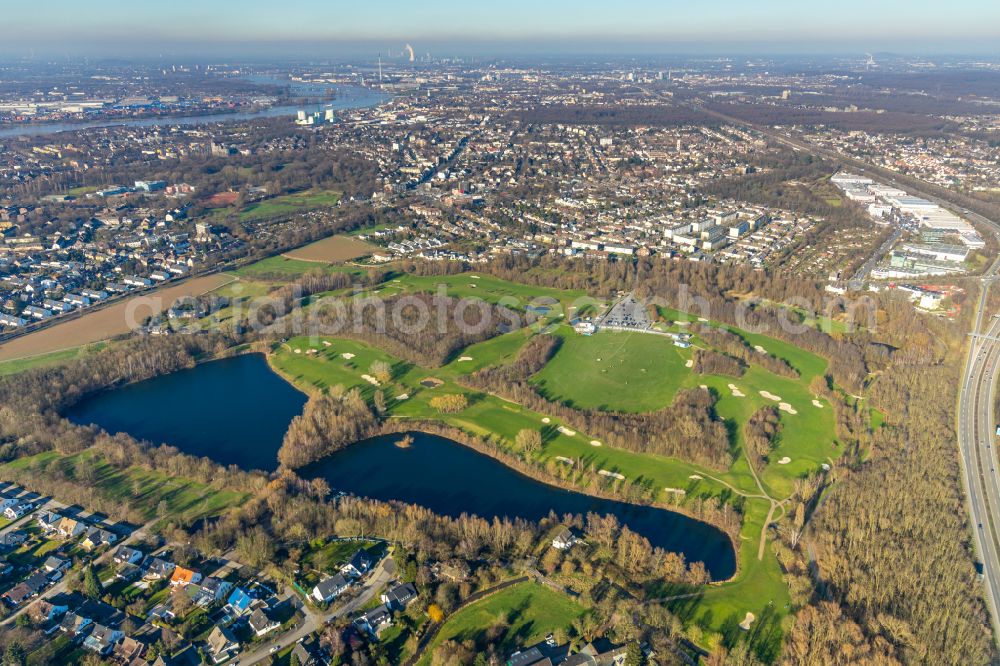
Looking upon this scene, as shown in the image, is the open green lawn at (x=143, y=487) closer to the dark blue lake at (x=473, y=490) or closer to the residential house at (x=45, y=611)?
the dark blue lake at (x=473, y=490)

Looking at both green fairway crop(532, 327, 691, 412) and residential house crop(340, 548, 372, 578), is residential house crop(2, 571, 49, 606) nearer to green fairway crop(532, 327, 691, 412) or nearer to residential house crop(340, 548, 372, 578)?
residential house crop(340, 548, 372, 578)

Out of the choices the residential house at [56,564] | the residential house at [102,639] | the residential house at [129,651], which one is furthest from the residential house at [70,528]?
the residential house at [129,651]

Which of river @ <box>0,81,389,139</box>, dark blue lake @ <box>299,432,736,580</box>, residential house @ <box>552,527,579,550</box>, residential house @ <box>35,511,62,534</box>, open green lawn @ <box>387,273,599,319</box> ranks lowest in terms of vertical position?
dark blue lake @ <box>299,432,736,580</box>

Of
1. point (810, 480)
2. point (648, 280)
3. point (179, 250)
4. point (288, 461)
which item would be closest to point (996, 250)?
point (648, 280)

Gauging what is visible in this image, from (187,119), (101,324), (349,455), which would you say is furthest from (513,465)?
(187,119)

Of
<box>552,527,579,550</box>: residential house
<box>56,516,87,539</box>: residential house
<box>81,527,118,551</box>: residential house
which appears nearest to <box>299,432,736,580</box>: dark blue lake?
<box>552,527,579,550</box>: residential house

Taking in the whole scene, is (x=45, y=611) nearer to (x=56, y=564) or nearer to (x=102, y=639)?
(x=56, y=564)
